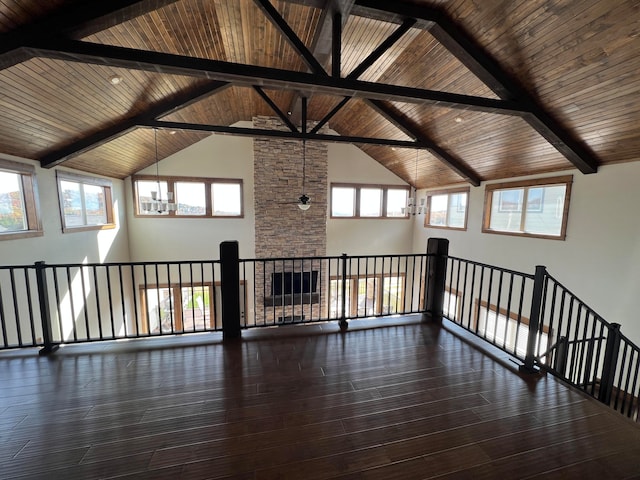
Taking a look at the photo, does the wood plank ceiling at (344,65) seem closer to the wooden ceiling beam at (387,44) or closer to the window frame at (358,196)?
the wooden ceiling beam at (387,44)

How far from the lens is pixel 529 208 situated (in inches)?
215

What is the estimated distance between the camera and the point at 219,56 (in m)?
3.92

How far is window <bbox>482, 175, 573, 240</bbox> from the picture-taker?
4.88 metres

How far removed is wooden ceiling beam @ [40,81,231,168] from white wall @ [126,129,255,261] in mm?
2453

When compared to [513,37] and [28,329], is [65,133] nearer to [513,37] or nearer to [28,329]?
[28,329]

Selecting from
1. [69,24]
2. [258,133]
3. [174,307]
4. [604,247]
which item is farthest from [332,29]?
[174,307]

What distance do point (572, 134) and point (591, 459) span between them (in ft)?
14.0

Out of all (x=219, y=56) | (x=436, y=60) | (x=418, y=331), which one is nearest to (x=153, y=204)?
(x=219, y=56)

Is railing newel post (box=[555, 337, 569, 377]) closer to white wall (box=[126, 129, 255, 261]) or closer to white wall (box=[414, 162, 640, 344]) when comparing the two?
white wall (box=[414, 162, 640, 344])

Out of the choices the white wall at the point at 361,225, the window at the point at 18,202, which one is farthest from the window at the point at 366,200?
the window at the point at 18,202

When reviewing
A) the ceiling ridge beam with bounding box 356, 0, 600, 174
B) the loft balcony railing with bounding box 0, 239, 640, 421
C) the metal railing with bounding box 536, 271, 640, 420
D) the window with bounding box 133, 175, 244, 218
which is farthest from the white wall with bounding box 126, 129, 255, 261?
the metal railing with bounding box 536, 271, 640, 420

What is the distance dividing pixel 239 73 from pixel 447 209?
22.3ft

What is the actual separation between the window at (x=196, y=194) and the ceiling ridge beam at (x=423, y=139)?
409cm

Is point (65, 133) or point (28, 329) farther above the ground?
point (65, 133)
